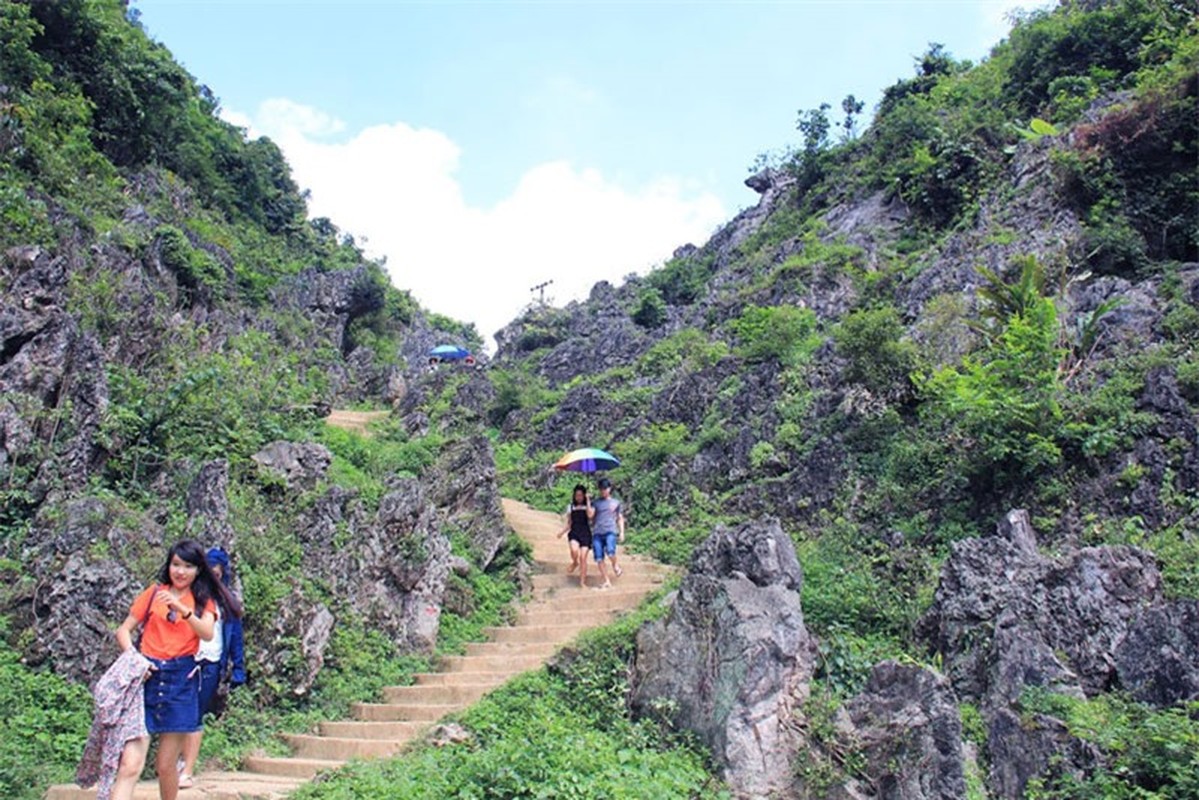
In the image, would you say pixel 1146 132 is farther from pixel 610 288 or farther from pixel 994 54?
pixel 610 288

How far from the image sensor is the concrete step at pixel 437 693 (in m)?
8.02

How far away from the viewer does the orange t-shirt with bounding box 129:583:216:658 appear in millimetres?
4906

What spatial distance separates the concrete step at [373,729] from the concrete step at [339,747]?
133 mm

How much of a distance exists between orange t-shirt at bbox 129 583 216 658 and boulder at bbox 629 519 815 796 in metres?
3.95

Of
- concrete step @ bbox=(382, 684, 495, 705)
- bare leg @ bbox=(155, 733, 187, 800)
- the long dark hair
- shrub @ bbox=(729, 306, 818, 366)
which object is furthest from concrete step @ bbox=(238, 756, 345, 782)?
shrub @ bbox=(729, 306, 818, 366)

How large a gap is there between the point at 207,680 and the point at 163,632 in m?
0.46

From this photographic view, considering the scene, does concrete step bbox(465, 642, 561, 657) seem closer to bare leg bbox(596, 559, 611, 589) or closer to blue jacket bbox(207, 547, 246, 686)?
bare leg bbox(596, 559, 611, 589)

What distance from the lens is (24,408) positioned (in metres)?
10.1

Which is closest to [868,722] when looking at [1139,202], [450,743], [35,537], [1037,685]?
[1037,685]

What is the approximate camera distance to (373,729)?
7.45m

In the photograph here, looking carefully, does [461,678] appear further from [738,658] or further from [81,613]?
[81,613]

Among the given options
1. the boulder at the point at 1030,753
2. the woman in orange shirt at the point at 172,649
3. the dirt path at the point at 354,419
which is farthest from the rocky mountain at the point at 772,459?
the woman in orange shirt at the point at 172,649

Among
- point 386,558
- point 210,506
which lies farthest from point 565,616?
point 210,506

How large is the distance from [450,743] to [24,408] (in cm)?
734
